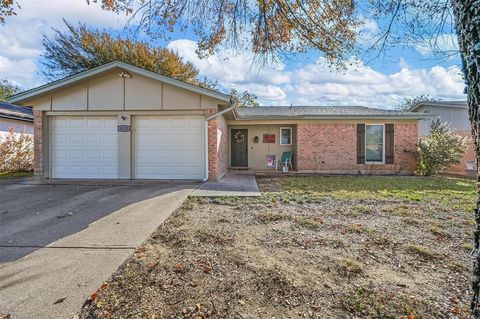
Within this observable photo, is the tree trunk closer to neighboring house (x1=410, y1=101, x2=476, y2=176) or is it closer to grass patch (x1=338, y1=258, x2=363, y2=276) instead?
grass patch (x1=338, y1=258, x2=363, y2=276)

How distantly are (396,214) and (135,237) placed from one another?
4767 millimetres

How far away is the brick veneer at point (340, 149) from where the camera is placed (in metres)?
12.3

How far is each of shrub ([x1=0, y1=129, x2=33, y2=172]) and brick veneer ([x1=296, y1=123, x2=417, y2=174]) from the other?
1266cm

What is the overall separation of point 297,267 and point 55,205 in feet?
17.9

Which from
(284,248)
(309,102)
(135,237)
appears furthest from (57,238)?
(309,102)

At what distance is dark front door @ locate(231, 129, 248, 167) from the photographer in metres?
14.2

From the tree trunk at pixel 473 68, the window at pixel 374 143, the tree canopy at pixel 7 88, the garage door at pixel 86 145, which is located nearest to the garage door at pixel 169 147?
the garage door at pixel 86 145

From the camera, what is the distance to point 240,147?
47.1 ft

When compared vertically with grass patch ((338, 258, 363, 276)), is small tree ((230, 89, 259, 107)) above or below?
above

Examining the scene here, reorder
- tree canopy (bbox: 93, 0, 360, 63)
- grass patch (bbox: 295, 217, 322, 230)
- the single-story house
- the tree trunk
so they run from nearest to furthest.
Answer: the tree trunk < grass patch (bbox: 295, 217, 322, 230) < tree canopy (bbox: 93, 0, 360, 63) < the single-story house

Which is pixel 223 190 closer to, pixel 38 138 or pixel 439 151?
pixel 38 138

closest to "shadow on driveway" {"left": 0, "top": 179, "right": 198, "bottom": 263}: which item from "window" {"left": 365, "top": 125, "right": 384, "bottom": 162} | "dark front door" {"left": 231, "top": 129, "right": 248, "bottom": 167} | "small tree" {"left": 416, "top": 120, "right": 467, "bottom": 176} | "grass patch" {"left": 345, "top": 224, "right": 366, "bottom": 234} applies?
"grass patch" {"left": 345, "top": 224, "right": 366, "bottom": 234}

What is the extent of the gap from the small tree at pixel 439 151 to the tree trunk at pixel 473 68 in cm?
1189

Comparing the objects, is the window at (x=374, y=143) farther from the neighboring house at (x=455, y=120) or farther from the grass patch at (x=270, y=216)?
the grass patch at (x=270, y=216)
